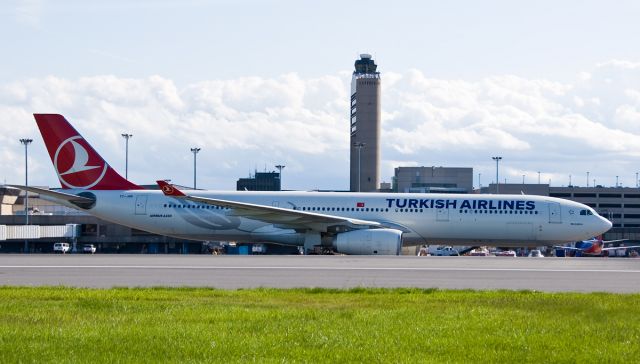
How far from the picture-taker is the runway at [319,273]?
66.1 ft

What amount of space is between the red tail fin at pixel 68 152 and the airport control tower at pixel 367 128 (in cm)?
9217

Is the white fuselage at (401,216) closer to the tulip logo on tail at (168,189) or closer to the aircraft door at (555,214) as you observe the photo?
the aircraft door at (555,214)

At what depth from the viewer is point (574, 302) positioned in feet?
49.9

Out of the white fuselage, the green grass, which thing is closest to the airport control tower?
the white fuselage

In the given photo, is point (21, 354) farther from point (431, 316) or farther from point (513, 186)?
point (513, 186)

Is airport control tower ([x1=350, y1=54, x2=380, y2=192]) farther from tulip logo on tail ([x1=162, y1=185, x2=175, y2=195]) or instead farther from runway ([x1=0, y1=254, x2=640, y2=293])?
runway ([x1=0, y1=254, x2=640, y2=293])

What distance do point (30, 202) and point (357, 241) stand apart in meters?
79.3

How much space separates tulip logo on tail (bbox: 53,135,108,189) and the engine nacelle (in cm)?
1254

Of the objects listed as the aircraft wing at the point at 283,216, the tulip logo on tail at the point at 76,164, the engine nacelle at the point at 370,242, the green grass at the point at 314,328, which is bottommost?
the green grass at the point at 314,328

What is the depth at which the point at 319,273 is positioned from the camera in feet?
76.3

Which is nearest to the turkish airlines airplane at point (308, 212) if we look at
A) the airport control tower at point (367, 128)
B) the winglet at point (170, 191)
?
the winglet at point (170, 191)

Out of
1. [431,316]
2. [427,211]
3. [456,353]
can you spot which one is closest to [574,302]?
[431,316]

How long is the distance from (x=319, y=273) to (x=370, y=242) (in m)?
13.3

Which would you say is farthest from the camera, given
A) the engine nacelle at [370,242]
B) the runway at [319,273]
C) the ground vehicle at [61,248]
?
the ground vehicle at [61,248]
